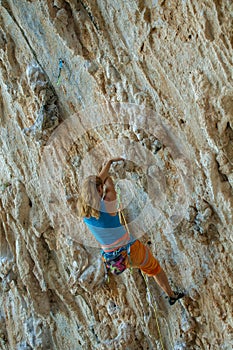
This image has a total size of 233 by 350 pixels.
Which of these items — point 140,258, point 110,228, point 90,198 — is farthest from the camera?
point 140,258

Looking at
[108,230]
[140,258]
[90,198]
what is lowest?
[140,258]

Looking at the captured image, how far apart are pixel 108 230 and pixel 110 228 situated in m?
0.02

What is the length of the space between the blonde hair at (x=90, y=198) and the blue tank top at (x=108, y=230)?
62 mm

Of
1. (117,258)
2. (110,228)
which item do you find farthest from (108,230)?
(117,258)

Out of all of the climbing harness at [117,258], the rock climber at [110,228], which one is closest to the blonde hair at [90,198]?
the rock climber at [110,228]

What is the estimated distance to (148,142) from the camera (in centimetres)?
320

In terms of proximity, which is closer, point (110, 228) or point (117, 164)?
point (110, 228)

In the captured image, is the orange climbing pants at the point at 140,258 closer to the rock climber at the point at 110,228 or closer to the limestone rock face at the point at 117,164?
the rock climber at the point at 110,228

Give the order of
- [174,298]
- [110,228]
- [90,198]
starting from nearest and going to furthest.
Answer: [90,198]
[110,228]
[174,298]

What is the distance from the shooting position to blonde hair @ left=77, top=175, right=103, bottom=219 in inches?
110

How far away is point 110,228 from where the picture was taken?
2.97 metres

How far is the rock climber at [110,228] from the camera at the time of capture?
2.83 m

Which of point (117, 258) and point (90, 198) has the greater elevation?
point (90, 198)

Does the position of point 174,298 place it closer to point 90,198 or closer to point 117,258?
point 117,258
